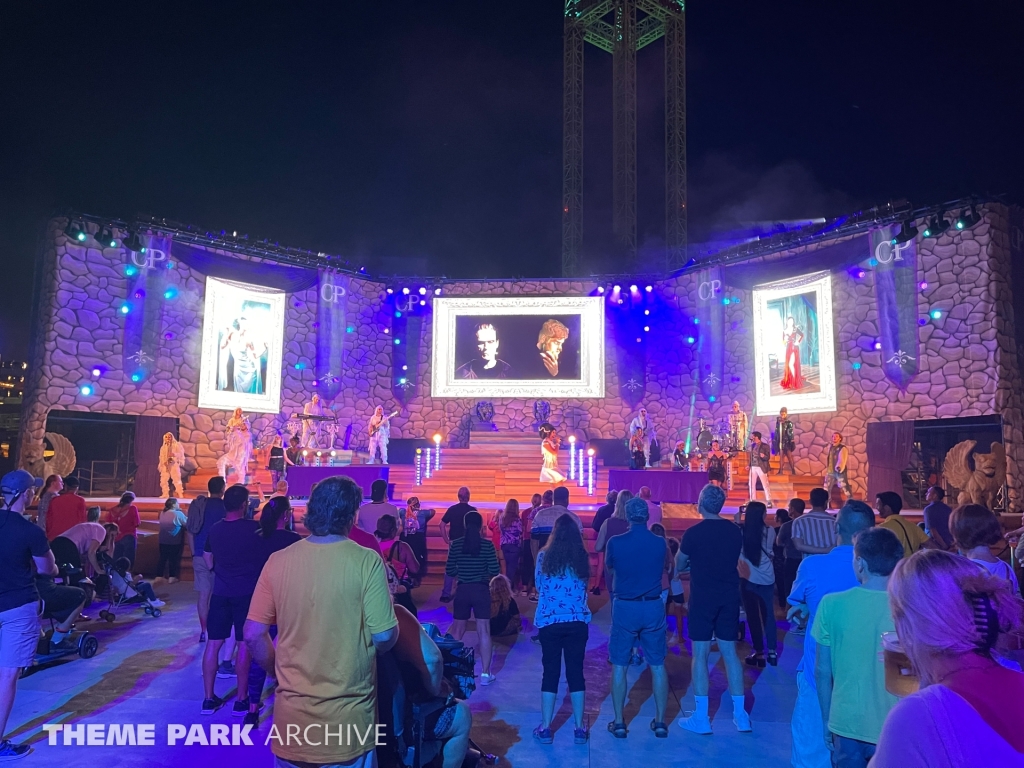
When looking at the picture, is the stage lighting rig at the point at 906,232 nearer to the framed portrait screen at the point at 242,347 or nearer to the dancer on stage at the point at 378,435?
the dancer on stage at the point at 378,435

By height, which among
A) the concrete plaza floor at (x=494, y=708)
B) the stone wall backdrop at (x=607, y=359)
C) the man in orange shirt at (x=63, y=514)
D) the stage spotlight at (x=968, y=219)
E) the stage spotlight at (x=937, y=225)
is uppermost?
the stage spotlight at (x=968, y=219)

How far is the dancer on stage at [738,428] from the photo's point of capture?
1638 cm

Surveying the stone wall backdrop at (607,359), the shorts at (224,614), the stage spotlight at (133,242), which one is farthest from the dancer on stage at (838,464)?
the stage spotlight at (133,242)

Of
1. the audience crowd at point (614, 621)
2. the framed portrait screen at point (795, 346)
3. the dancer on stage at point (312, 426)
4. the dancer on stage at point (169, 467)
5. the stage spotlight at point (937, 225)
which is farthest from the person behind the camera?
the dancer on stage at point (312, 426)

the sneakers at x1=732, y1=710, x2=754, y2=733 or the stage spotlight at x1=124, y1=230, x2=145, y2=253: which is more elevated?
the stage spotlight at x1=124, y1=230, x2=145, y2=253

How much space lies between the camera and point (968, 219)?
12.8 metres

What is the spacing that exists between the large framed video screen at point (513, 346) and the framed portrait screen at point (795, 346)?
479 centimetres

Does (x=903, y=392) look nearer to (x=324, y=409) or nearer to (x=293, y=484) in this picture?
(x=293, y=484)

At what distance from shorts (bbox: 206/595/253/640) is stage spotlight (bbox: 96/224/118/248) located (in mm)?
13838

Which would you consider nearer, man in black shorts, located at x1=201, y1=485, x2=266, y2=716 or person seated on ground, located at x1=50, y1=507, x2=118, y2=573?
man in black shorts, located at x1=201, y1=485, x2=266, y2=716

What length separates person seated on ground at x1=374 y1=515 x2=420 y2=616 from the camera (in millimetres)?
4816

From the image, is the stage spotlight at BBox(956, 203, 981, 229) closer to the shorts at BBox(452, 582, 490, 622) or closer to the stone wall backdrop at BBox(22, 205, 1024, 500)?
the stone wall backdrop at BBox(22, 205, 1024, 500)

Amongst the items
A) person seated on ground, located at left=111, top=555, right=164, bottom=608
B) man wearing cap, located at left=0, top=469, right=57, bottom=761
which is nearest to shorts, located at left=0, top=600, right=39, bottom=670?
man wearing cap, located at left=0, top=469, right=57, bottom=761

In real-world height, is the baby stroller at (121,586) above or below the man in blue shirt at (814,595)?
below
